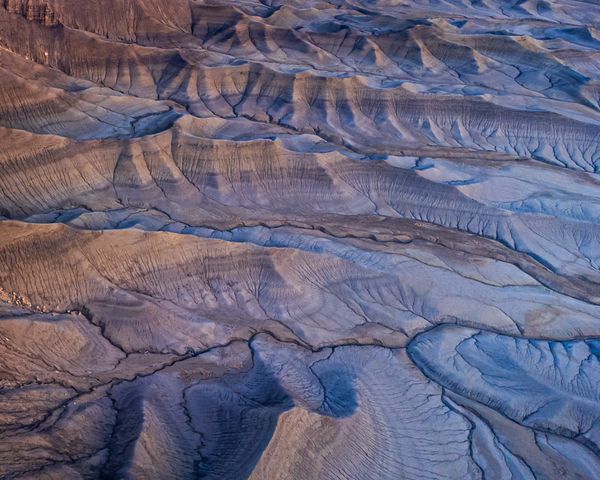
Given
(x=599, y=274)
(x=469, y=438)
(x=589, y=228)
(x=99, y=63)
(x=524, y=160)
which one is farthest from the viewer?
(x=99, y=63)

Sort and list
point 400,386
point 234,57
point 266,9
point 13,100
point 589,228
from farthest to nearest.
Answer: point 266,9
point 234,57
point 13,100
point 589,228
point 400,386

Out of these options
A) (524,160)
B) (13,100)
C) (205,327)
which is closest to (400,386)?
(205,327)

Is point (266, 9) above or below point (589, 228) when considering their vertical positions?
above

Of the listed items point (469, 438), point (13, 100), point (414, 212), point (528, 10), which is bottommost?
point (469, 438)

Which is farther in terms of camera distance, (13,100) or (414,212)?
(13,100)

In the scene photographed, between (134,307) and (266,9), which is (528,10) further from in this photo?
(134,307)

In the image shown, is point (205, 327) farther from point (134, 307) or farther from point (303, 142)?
point (303, 142)
